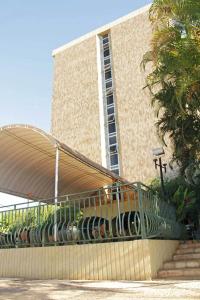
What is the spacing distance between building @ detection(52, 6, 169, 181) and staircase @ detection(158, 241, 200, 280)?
14696 mm

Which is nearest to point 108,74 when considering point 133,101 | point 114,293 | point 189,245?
point 133,101

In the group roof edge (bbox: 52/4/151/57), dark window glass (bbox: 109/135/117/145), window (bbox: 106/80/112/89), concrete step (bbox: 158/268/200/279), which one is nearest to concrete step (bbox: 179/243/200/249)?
concrete step (bbox: 158/268/200/279)

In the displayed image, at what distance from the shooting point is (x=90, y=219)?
29.3 feet

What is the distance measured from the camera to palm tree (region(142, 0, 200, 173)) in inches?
383

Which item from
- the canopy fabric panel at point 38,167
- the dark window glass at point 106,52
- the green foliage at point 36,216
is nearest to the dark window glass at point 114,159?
the canopy fabric panel at point 38,167

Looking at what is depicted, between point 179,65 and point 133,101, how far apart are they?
1910 centimetres

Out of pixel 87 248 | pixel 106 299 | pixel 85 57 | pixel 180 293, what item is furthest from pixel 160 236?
pixel 85 57

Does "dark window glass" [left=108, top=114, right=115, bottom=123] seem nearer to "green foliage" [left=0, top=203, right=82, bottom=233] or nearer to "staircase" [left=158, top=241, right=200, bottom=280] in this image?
"green foliage" [left=0, top=203, right=82, bottom=233]

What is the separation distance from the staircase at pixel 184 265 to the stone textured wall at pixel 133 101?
14.7 metres

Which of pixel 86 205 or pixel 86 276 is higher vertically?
pixel 86 205

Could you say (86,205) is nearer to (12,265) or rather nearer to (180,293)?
(12,265)

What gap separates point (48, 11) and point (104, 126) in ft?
58.5

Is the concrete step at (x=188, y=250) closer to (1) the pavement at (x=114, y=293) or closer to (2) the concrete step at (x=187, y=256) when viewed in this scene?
(2) the concrete step at (x=187, y=256)

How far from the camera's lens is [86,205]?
9172mm
